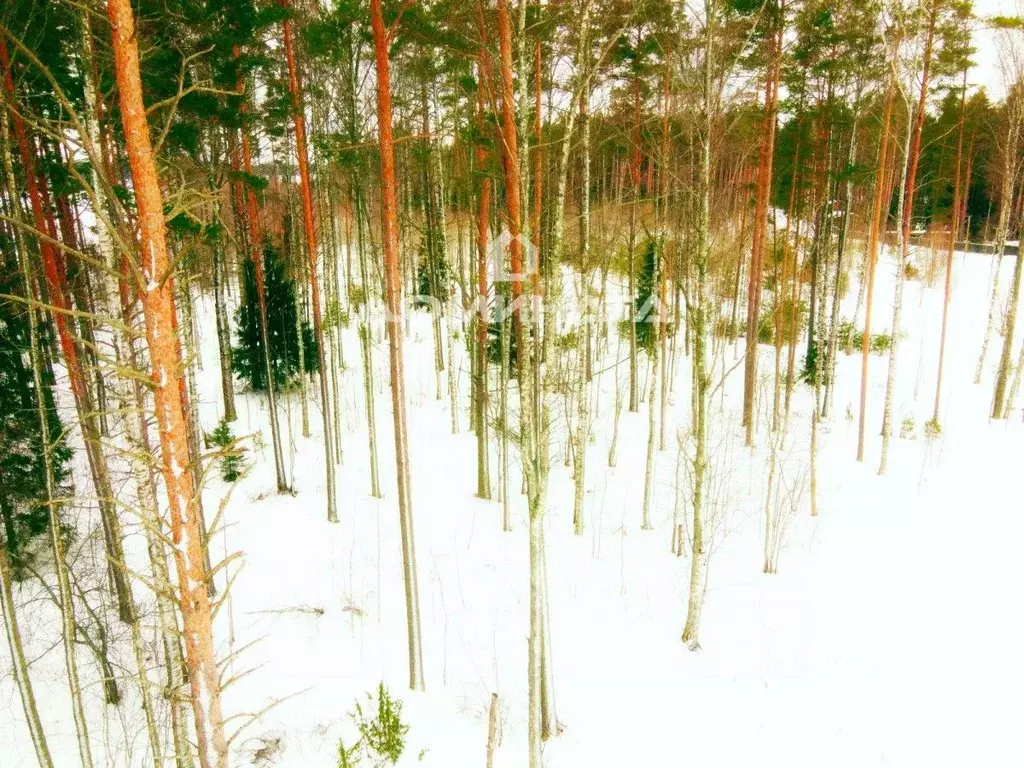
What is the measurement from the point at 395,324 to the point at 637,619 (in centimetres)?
655

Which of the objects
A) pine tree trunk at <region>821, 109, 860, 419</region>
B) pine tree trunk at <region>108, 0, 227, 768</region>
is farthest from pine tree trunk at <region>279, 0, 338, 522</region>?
pine tree trunk at <region>821, 109, 860, 419</region>

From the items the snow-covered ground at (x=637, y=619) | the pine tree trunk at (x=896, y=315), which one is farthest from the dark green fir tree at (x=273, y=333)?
the pine tree trunk at (x=896, y=315)

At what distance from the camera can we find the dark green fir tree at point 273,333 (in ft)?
54.5

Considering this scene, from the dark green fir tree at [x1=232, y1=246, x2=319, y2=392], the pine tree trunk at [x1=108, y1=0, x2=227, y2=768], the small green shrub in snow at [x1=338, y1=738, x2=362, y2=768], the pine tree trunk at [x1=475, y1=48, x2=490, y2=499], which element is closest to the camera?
the pine tree trunk at [x1=108, y1=0, x2=227, y2=768]

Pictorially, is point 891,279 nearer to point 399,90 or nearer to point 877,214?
point 877,214

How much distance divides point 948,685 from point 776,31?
45.3 ft

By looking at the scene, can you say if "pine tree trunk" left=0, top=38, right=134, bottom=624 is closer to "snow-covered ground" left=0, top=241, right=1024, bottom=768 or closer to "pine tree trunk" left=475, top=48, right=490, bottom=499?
"snow-covered ground" left=0, top=241, right=1024, bottom=768

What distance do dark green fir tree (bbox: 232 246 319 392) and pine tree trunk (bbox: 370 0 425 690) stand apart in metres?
9.52

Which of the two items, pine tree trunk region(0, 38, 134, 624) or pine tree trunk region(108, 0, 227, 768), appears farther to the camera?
pine tree trunk region(0, 38, 134, 624)

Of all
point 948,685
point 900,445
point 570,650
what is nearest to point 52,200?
point 570,650

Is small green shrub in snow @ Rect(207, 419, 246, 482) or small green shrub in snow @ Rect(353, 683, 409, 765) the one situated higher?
small green shrub in snow @ Rect(207, 419, 246, 482)

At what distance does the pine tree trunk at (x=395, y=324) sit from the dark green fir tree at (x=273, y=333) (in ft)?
31.2

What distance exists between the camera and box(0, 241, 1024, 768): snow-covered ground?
7.24 m

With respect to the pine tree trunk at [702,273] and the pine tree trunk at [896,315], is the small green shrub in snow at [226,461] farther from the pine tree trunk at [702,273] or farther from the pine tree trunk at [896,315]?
the pine tree trunk at [896,315]
